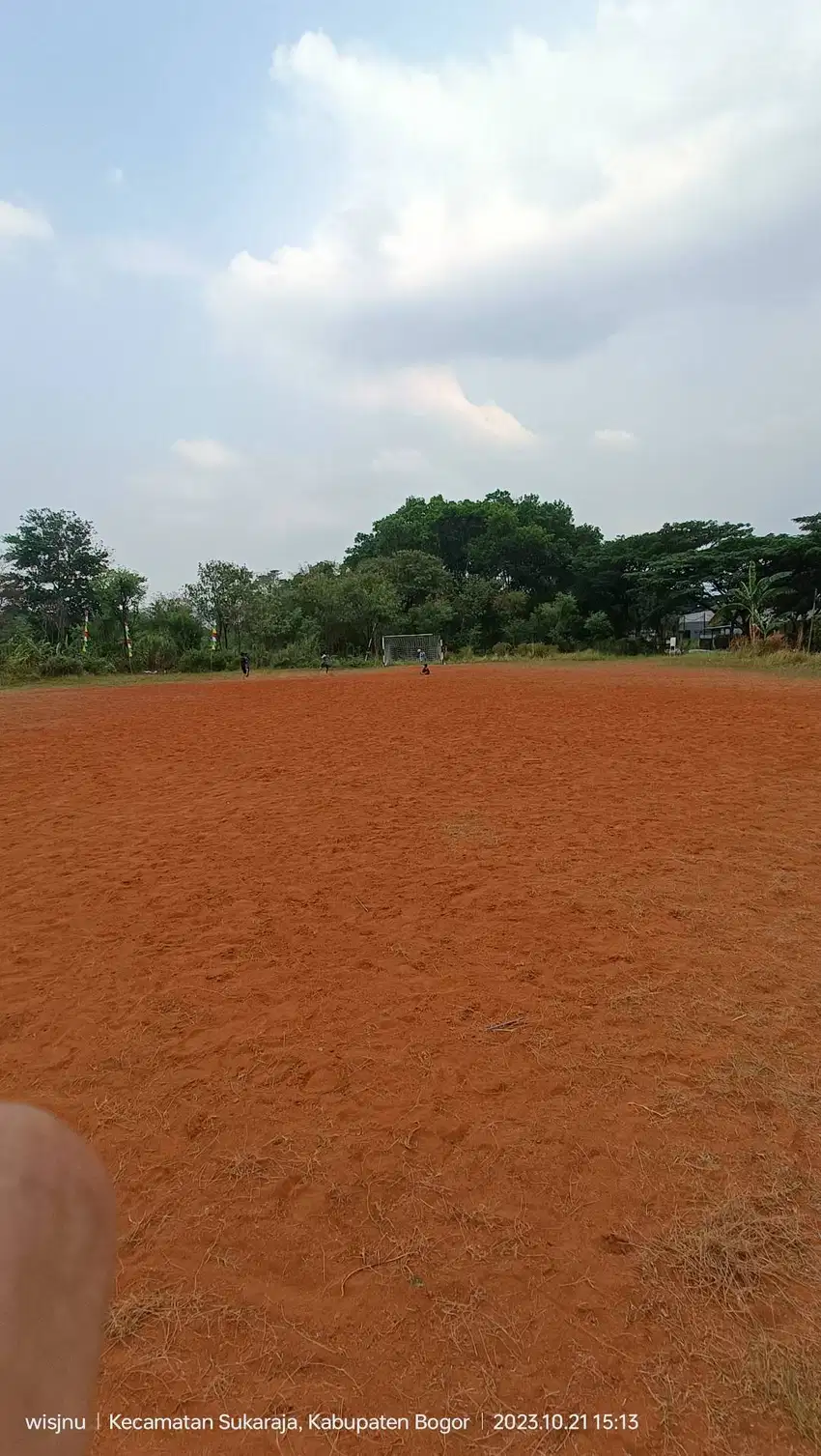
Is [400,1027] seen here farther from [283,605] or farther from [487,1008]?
[283,605]

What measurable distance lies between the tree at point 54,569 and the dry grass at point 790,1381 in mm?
37945

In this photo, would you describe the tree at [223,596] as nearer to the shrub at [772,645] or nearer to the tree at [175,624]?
the tree at [175,624]

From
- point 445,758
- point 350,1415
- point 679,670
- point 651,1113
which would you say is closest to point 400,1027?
point 651,1113

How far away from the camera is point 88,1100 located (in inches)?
95.9

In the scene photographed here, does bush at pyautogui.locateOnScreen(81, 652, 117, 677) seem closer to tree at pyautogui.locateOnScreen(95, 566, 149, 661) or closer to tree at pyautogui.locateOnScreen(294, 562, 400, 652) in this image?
tree at pyautogui.locateOnScreen(95, 566, 149, 661)

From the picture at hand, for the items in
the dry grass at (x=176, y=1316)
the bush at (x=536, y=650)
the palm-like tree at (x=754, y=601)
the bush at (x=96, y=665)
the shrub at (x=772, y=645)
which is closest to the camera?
the dry grass at (x=176, y=1316)

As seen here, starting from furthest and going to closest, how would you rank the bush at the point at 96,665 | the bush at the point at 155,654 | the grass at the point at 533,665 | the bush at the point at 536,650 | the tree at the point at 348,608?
the bush at the point at 536,650
the tree at the point at 348,608
the bush at the point at 155,654
the bush at the point at 96,665
the grass at the point at 533,665

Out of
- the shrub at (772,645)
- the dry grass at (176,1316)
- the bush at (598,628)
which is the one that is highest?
the bush at (598,628)


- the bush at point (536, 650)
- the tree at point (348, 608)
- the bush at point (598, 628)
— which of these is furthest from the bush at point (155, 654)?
the bush at point (598, 628)

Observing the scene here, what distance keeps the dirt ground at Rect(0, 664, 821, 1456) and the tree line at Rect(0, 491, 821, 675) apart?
25310mm

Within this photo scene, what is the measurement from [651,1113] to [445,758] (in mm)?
6111

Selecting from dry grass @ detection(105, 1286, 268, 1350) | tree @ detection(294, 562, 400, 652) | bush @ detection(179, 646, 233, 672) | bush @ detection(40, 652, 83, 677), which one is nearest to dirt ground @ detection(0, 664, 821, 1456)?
dry grass @ detection(105, 1286, 268, 1350)

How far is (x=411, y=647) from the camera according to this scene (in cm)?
3678

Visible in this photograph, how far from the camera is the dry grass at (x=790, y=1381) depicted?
1.39m
